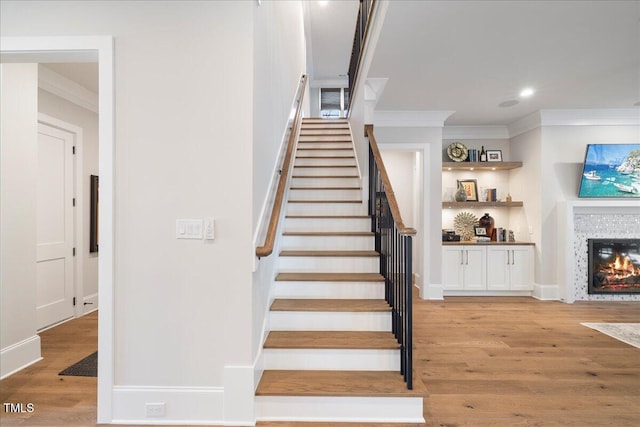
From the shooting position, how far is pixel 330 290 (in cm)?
295

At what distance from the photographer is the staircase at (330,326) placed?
212 centimetres

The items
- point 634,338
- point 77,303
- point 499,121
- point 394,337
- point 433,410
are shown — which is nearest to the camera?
point 433,410

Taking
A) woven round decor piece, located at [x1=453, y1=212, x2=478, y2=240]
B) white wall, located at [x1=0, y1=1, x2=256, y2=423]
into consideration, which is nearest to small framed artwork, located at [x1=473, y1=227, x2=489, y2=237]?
woven round decor piece, located at [x1=453, y1=212, x2=478, y2=240]

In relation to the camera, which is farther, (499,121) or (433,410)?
(499,121)

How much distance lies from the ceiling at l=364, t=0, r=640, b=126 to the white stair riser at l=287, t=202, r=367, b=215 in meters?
1.49

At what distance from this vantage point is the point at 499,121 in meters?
5.57

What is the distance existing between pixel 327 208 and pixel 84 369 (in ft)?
8.89

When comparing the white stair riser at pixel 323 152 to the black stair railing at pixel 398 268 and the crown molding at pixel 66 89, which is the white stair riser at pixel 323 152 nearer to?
the black stair railing at pixel 398 268

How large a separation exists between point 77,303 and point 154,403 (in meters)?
3.02

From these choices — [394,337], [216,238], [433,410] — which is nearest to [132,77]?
[216,238]

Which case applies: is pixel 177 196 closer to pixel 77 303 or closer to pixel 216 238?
pixel 216 238

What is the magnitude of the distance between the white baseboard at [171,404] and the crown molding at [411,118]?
423 cm

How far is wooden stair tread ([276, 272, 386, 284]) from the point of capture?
116 inches

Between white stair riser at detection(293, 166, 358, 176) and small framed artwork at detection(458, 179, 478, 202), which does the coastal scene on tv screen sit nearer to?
small framed artwork at detection(458, 179, 478, 202)
